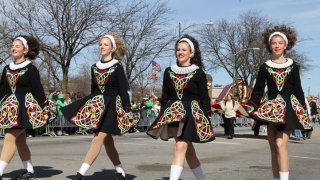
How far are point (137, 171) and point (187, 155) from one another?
6.93 feet

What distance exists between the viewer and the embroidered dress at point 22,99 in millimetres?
6125

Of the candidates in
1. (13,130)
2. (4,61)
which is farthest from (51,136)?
(4,61)

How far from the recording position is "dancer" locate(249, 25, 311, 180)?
5.63 meters

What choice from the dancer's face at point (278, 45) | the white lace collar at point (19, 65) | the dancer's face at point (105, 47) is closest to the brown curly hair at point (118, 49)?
the dancer's face at point (105, 47)

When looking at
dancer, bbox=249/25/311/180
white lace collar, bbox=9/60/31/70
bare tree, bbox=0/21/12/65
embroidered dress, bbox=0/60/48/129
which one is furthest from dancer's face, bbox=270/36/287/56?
bare tree, bbox=0/21/12/65

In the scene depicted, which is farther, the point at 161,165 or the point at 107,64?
the point at 161,165

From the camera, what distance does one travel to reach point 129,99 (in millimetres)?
6336

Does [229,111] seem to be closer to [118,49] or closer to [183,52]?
[118,49]

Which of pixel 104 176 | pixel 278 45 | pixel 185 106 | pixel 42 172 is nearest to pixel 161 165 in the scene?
pixel 104 176

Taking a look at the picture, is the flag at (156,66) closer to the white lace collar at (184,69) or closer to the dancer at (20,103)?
the dancer at (20,103)

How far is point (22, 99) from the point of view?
6.23m

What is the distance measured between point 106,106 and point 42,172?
1.93 meters

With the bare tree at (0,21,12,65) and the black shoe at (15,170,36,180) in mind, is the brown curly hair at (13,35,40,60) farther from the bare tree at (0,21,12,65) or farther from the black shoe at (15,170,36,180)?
the bare tree at (0,21,12,65)

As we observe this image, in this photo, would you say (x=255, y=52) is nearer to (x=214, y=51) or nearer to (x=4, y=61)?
(x=214, y=51)
